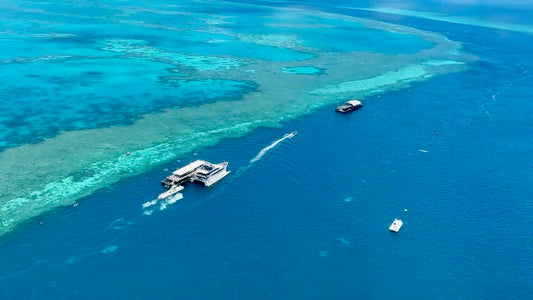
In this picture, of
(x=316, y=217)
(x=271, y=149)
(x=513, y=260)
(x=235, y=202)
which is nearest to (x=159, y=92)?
(x=271, y=149)

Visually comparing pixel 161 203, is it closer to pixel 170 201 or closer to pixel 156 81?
pixel 170 201

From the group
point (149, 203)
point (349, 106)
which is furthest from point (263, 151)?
point (349, 106)

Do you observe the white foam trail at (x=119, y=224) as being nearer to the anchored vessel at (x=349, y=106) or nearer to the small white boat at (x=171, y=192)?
the small white boat at (x=171, y=192)

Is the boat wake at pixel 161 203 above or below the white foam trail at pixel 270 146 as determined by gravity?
below

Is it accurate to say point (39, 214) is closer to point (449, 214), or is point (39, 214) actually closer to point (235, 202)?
point (235, 202)

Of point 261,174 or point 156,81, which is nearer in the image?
point 261,174

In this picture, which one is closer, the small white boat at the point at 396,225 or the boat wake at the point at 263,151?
the small white boat at the point at 396,225

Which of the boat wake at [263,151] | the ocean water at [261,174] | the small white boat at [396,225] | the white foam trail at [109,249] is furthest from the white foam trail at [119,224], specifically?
the small white boat at [396,225]
